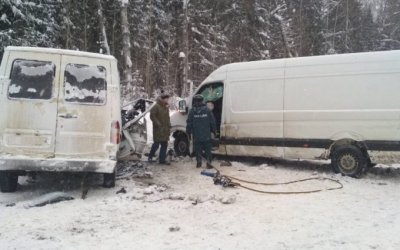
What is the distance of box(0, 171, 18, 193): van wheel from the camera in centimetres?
808

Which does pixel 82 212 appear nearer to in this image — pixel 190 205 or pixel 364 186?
pixel 190 205

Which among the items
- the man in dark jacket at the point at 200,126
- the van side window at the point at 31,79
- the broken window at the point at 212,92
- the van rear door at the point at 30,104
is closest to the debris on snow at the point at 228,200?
the van rear door at the point at 30,104

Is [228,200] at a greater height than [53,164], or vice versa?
[53,164]

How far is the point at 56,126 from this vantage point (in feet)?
25.6

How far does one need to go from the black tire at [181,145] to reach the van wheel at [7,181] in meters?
5.04

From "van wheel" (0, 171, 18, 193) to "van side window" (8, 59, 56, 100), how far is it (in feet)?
4.30

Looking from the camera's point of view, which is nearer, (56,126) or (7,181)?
(56,126)

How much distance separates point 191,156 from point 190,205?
15.3 ft

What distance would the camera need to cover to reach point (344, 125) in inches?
380

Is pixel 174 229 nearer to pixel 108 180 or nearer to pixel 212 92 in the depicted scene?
pixel 108 180

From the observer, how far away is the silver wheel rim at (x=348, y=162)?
9625 mm

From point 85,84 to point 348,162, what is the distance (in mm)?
5231

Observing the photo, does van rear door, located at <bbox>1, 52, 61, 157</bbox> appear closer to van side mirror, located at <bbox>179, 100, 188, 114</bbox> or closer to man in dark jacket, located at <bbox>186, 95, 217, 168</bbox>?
man in dark jacket, located at <bbox>186, 95, 217, 168</bbox>

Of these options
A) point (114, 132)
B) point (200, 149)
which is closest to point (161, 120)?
point (200, 149)
